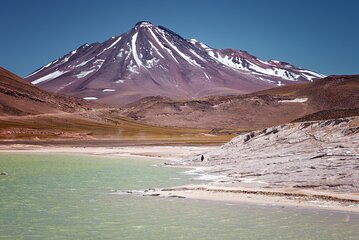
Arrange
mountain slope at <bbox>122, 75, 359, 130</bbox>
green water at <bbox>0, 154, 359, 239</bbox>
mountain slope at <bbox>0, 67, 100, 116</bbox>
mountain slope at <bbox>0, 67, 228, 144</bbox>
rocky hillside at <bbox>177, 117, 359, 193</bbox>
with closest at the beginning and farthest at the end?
green water at <bbox>0, 154, 359, 239</bbox> → rocky hillside at <bbox>177, 117, 359, 193</bbox> → mountain slope at <bbox>0, 67, 228, 144</bbox> → mountain slope at <bbox>0, 67, 100, 116</bbox> → mountain slope at <bbox>122, 75, 359, 130</bbox>

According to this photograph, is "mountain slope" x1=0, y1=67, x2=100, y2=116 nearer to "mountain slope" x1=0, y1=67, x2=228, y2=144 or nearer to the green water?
"mountain slope" x1=0, y1=67, x2=228, y2=144

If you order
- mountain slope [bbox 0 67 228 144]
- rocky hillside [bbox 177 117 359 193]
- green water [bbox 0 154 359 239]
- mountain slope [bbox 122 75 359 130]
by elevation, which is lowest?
green water [bbox 0 154 359 239]

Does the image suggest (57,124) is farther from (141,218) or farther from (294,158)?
(141,218)

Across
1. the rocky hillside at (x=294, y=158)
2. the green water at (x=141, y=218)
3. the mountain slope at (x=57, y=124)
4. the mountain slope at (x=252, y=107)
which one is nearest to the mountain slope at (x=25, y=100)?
the mountain slope at (x=57, y=124)

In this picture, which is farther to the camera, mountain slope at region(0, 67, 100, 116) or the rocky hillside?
mountain slope at region(0, 67, 100, 116)

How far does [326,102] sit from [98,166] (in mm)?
130085

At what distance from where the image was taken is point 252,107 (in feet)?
537

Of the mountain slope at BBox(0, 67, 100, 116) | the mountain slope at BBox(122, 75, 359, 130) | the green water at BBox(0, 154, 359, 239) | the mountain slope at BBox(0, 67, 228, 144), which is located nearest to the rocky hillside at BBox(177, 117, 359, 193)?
the green water at BBox(0, 154, 359, 239)

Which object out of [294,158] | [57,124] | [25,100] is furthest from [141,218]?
[25,100]

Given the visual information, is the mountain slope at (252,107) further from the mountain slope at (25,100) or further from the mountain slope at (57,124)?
the mountain slope at (57,124)

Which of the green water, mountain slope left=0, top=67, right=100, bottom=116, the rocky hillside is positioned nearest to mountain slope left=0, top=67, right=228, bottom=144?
mountain slope left=0, top=67, right=100, bottom=116

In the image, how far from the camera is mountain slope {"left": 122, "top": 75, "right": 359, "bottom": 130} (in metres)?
155

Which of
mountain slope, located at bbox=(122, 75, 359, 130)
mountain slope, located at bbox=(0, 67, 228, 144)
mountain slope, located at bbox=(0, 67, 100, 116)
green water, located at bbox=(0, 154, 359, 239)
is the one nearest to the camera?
green water, located at bbox=(0, 154, 359, 239)

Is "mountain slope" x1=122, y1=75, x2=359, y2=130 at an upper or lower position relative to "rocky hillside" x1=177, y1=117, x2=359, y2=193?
upper
